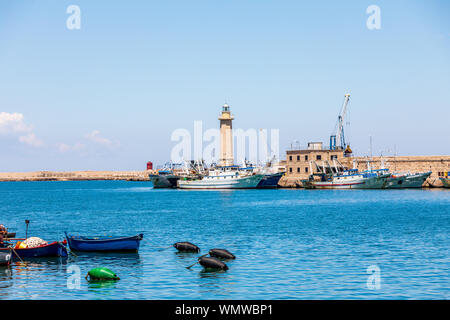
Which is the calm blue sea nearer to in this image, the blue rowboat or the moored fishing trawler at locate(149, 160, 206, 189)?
the blue rowboat

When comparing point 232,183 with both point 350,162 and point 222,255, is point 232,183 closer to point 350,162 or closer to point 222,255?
point 350,162

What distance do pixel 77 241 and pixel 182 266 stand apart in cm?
904

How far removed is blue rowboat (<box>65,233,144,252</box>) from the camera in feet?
111

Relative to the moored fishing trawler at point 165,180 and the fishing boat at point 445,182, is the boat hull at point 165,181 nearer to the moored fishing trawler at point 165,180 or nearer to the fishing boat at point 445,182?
the moored fishing trawler at point 165,180

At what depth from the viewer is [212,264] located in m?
28.2

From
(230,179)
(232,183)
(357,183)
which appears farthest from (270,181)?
(357,183)

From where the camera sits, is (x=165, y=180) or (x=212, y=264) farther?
(x=165, y=180)

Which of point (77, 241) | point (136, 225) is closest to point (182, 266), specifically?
point (77, 241)

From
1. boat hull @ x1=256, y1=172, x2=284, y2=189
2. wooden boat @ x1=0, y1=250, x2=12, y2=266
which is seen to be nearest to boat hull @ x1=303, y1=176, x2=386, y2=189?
boat hull @ x1=256, y1=172, x2=284, y2=189

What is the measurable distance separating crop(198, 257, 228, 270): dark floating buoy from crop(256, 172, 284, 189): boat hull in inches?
4263

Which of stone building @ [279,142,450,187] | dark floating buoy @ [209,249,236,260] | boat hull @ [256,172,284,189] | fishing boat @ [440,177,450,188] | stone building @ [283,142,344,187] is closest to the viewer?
dark floating buoy @ [209,249,236,260]

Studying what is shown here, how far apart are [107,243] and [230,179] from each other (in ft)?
325

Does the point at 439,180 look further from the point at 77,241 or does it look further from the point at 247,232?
the point at 77,241

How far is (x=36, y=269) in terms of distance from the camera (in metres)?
29.1
